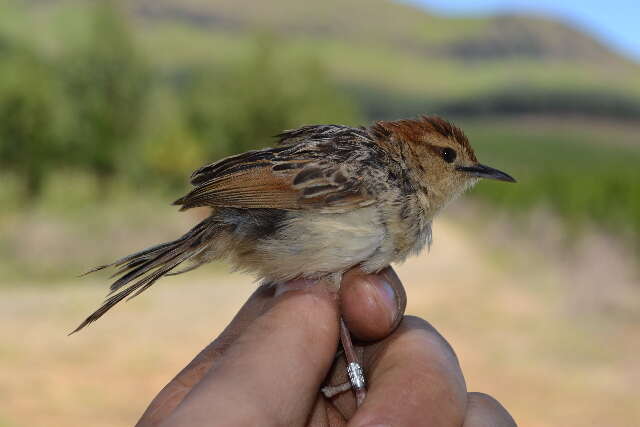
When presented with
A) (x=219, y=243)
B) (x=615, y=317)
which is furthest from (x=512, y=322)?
(x=219, y=243)

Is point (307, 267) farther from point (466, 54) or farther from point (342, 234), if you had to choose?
point (466, 54)

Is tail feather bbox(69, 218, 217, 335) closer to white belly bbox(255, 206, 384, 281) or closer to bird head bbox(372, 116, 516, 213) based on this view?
white belly bbox(255, 206, 384, 281)

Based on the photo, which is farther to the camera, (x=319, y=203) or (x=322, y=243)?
(x=319, y=203)

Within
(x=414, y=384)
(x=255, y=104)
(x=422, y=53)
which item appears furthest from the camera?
(x=422, y=53)

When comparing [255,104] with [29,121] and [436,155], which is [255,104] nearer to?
[29,121]

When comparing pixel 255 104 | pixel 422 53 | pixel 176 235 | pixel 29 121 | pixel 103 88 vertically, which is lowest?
pixel 176 235

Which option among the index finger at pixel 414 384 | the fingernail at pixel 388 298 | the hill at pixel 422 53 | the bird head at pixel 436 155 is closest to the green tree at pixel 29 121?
the bird head at pixel 436 155

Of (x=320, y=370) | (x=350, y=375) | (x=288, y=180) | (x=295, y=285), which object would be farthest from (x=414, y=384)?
(x=288, y=180)
